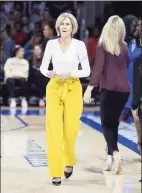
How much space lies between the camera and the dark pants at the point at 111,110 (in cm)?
532

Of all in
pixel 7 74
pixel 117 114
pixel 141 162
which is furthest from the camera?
pixel 7 74

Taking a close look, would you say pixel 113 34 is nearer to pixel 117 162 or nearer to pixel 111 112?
pixel 111 112

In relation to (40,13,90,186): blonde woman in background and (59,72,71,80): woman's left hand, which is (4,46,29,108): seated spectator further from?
(59,72,71,80): woman's left hand

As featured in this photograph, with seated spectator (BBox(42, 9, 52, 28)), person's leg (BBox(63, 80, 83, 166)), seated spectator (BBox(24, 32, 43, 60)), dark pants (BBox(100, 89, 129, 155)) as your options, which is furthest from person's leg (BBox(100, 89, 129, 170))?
A: seated spectator (BBox(42, 9, 52, 28))

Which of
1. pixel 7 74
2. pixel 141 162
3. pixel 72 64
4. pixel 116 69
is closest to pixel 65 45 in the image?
pixel 72 64

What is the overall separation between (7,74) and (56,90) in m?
6.85

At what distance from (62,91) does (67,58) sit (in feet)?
0.99

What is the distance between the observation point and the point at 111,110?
536cm

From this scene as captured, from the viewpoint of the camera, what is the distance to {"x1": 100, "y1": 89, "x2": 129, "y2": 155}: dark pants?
A: 5.32 meters

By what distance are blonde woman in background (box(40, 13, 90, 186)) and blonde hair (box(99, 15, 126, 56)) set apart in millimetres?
263

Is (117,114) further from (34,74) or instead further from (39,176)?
Answer: (34,74)

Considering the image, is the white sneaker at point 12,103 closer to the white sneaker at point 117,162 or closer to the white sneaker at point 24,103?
the white sneaker at point 24,103

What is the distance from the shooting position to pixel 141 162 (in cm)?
624

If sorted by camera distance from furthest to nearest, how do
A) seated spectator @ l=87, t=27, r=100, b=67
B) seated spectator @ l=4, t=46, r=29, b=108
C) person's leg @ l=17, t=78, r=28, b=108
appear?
person's leg @ l=17, t=78, r=28, b=108 → seated spectator @ l=4, t=46, r=29, b=108 → seated spectator @ l=87, t=27, r=100, b=67
